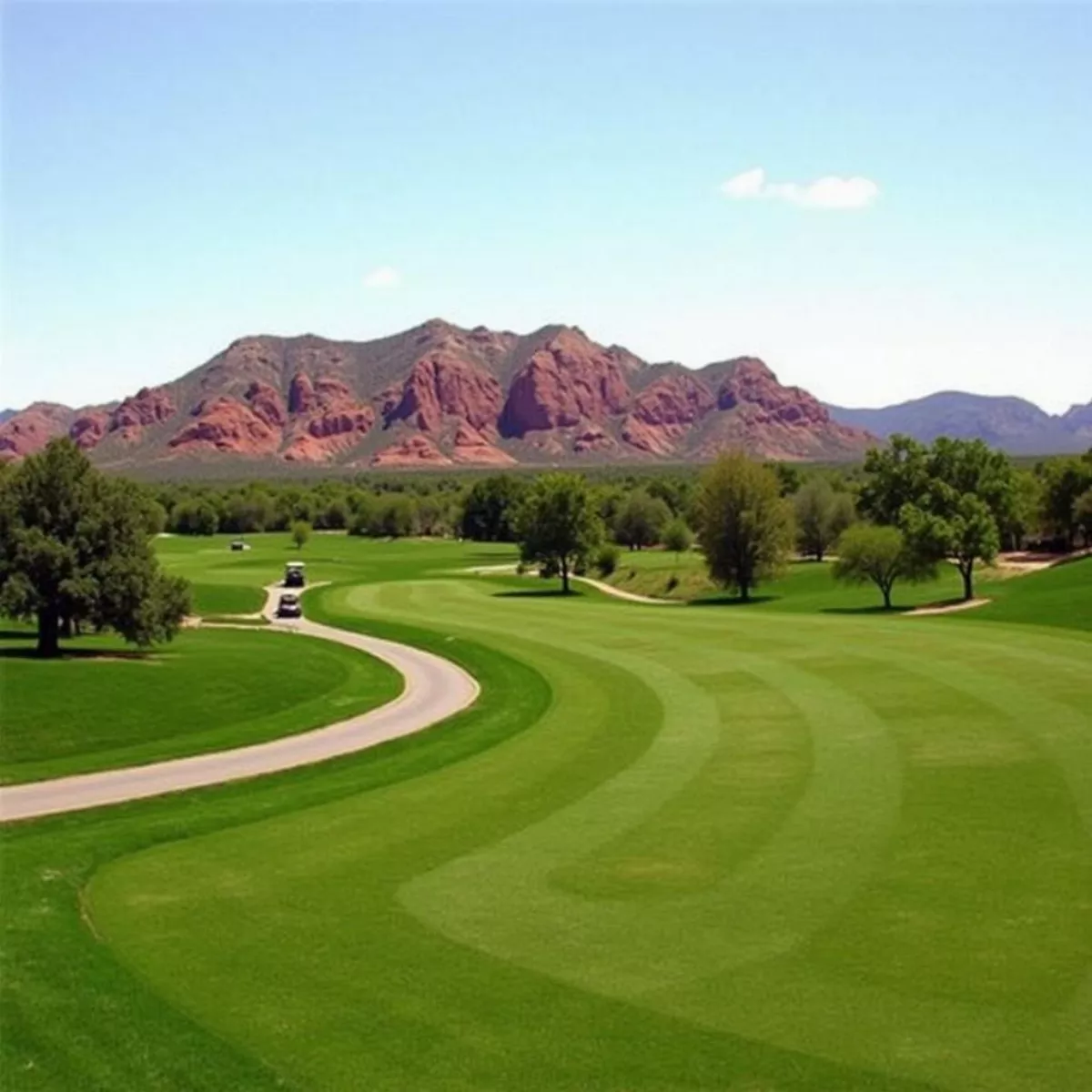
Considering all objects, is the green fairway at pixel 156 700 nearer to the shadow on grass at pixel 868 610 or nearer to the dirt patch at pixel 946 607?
the shadow on grass at pixel 868 610

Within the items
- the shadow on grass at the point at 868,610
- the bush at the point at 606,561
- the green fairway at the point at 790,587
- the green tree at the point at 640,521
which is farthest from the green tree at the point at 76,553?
the green tree at the point at 640,521

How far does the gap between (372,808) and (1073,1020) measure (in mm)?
15723

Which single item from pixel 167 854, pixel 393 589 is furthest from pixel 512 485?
pixel 167 854

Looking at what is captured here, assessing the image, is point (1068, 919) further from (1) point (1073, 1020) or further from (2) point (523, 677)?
(2) point (523, 677)

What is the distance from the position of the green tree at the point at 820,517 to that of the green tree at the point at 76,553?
78.1 meters

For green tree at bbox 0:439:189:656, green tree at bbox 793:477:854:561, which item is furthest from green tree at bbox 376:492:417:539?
green tree at bbox 0:439:189:656

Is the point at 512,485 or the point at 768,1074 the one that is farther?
the point at 512,485

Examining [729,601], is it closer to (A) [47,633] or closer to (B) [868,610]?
(B) [868,610]

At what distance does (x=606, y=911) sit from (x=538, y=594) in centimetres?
7577

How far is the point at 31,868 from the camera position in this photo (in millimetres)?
22422

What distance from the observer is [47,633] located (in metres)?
45.7

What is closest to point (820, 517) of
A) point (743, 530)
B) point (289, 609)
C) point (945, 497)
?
point (743, 530)

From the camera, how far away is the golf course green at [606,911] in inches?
544

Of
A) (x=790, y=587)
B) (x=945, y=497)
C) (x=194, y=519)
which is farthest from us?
(x=194, y=519)
